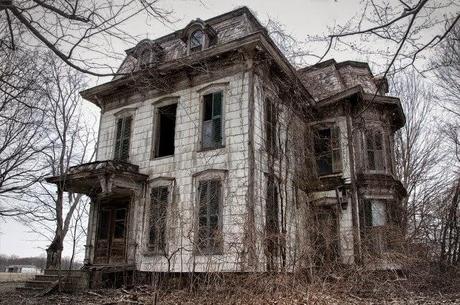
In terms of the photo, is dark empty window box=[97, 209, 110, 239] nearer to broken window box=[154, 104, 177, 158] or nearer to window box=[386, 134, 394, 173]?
broken window box=[154, 104, 177, 158]

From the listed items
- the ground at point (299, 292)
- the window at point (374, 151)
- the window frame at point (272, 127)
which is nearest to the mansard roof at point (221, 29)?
the window frame at point (272, 127)

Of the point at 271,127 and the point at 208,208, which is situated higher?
the point at 271,127

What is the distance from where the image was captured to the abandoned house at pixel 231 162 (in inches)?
454

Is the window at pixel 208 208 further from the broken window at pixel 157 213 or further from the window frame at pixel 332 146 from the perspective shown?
the window frame at pixel 332 146

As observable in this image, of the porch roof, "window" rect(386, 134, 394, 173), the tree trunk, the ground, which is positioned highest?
"window" rect(386, 134, 394, 173)

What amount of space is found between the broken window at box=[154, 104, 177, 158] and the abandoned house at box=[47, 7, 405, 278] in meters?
0.06

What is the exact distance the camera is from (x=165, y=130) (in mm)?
15508

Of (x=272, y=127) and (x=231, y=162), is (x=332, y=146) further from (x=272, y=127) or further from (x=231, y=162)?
(x=231, y=162)

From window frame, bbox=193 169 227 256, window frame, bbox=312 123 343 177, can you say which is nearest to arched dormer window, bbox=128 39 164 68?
window frame, bbox=193 169 227 256

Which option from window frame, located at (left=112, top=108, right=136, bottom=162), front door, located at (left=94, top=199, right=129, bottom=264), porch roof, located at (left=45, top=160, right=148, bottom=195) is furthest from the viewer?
window frame, located at (left=112, top=108, right=136, bottom=162)

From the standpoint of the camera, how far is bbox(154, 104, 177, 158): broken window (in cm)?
1424

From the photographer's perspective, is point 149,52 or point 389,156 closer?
point 149,52

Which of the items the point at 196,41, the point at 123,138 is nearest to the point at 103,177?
the point at 123,138

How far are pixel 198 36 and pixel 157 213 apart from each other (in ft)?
21.9
